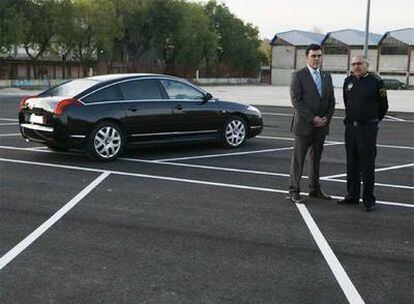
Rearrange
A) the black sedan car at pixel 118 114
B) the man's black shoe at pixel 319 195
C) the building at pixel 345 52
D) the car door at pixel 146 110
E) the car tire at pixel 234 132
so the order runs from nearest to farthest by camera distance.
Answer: the man's black shoe at pixel 319 195 → the black sedan car at pixel 118 114 → the car door at pixel 146 110 → the car tire at pixel 234 132 → the building at pixel 345 52

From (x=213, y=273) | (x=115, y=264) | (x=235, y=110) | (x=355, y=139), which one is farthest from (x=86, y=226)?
(x=235, y=110)

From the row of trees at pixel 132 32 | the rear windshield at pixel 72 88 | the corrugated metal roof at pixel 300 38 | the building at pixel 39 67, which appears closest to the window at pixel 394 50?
the corrugated metal roof at pixel 300 38

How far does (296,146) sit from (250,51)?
88524mm

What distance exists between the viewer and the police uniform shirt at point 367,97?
7.07 metres

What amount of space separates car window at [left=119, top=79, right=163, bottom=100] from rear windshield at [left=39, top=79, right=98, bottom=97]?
1.72 ft

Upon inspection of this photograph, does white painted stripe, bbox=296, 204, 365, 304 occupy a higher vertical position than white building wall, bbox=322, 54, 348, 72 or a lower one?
lower

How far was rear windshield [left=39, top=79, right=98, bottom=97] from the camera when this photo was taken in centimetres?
1019

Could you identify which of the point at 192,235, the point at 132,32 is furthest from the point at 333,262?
the point at 132,32

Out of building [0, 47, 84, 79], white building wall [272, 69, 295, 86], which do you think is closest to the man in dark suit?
building [0, 47, 84, 79]

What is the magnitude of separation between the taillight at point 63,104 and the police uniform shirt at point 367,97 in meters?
4.58

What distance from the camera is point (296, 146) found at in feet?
24.8

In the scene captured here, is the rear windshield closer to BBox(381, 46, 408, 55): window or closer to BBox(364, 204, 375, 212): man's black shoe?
BBox(364, 204, 375, 212): man's black shoe

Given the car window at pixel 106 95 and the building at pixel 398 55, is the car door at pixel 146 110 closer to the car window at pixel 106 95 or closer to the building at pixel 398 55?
the car window at pixel 106 95

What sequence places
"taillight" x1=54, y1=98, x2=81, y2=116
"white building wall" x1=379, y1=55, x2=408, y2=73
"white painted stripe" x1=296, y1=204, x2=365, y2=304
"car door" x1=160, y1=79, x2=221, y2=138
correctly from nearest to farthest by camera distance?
1. "white painted stripe" x1=296, y1=204, x2=365, y2=304
2. "taillight" x1=54, y1=98, x2=81, y2=116
3. "car door" x1=160, y1=79, x2=221, y2=138
4. "white building wall" x1=379, y1=55, x2=408, y2=73
